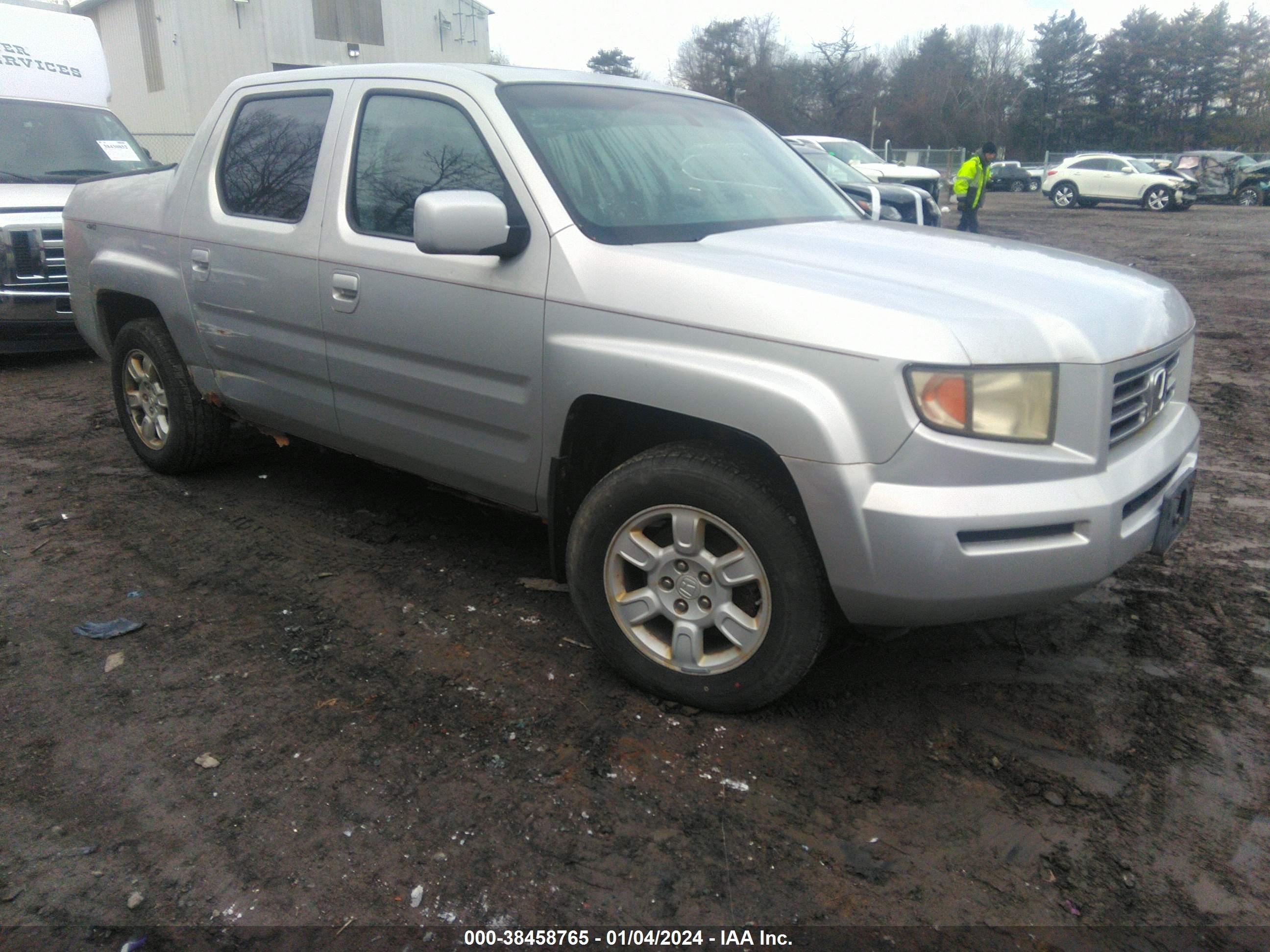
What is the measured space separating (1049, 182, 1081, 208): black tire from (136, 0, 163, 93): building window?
24945 mm

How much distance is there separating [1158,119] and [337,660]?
2532 inches

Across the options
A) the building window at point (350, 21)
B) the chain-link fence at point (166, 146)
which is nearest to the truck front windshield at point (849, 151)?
the chain-link fence at point (166, 146)

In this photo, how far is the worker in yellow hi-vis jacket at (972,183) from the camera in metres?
14.8

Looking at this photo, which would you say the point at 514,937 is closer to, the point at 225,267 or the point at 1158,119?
the point at 225,267

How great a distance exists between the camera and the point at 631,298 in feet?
9.41

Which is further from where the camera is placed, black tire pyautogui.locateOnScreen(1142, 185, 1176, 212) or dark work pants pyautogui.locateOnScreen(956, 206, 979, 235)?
black tire pyautogui.locateOnScreen(1142, 185, 1176, 212)

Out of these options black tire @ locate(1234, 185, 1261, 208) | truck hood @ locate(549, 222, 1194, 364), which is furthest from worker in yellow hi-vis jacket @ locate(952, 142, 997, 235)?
black tire @ locate(1234, 185, 1261, 208)

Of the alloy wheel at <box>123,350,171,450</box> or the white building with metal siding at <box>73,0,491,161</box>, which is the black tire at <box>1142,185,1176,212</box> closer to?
the white building with metal siding at <box>73,0,491,161</box>

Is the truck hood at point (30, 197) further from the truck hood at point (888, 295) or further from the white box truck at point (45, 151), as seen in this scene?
the truck hood at point (888, 295)

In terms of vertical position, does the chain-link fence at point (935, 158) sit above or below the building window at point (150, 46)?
below

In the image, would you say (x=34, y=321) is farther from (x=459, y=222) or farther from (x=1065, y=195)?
(x=1065, y=195)

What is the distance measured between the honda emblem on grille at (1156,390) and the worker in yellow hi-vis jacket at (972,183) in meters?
12.5

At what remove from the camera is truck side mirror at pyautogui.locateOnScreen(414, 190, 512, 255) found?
2.91 m

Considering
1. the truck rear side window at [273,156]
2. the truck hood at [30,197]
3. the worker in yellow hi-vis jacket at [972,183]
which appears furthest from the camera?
the worker in yellow hi-vis jacket at [972,183]
